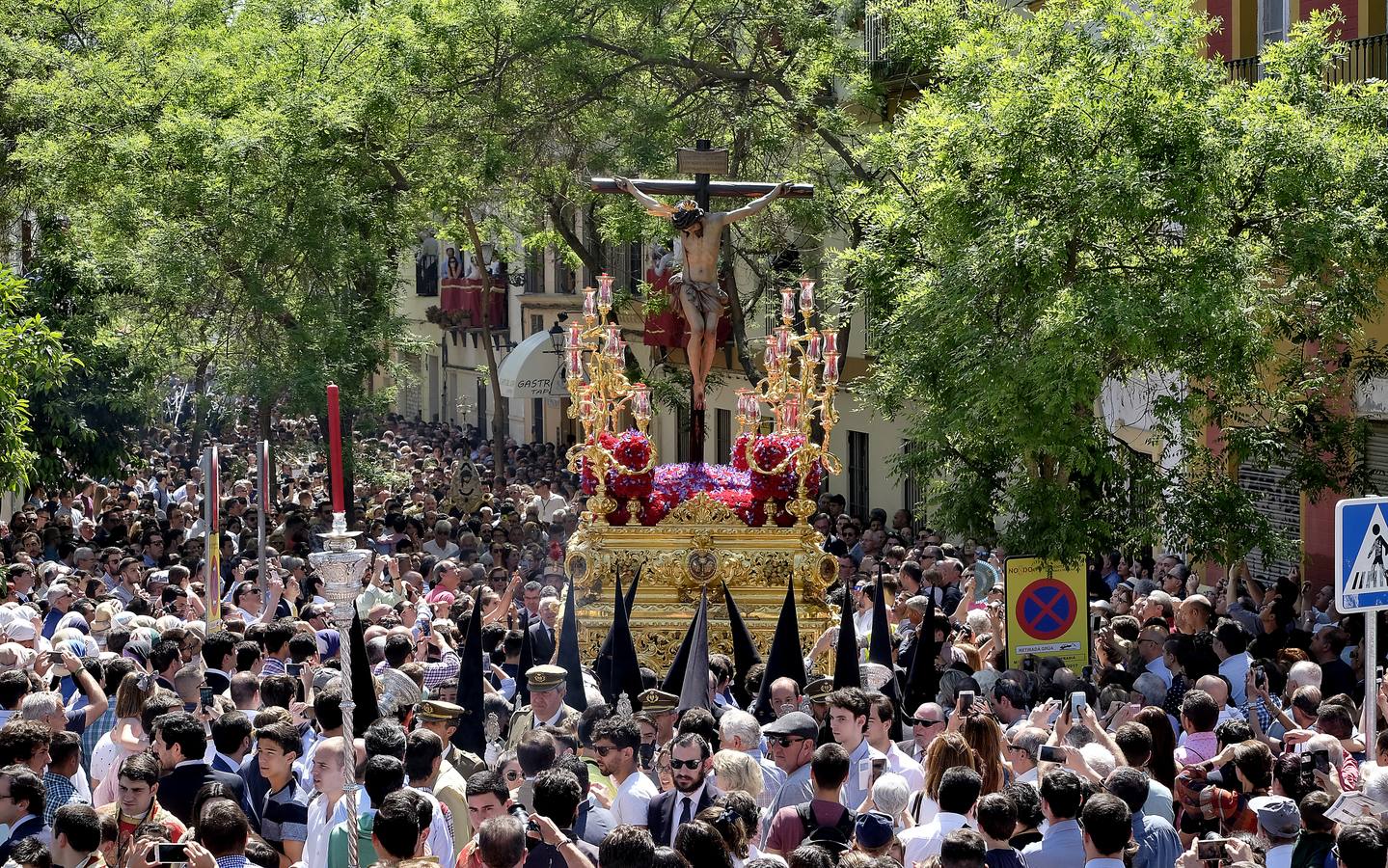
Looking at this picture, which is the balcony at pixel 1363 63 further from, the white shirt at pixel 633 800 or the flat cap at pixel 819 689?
the white shirt at pixel 633 800

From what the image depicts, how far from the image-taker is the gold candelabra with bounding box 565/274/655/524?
14531 millimetres

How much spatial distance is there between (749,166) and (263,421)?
265 inches

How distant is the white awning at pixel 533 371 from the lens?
123 feet

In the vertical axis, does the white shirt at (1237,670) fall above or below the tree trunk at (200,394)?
below

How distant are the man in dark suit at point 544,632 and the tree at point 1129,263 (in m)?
3.26

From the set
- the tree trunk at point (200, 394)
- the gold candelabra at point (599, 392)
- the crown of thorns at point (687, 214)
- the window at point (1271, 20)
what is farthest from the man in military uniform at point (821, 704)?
the tree trunk at point (200, 394)

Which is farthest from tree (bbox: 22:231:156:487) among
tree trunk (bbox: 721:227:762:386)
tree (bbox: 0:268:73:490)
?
tree (bbox: 0:268:73:490)

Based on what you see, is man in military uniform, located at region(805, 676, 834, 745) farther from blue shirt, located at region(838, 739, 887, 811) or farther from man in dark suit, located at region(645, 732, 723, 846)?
man in dark suit, located at region(645, 732, 723, 846)

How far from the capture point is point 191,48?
26.9 meters

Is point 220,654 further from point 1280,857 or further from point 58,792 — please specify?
point 1280,857

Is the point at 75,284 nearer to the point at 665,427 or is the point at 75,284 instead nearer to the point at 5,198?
the point at 5,198

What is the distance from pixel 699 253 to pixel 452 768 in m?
7.38

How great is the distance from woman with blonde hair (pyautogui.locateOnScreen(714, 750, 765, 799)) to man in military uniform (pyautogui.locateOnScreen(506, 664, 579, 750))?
192cm

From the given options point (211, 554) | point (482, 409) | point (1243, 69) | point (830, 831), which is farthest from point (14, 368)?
point (482, 409)
